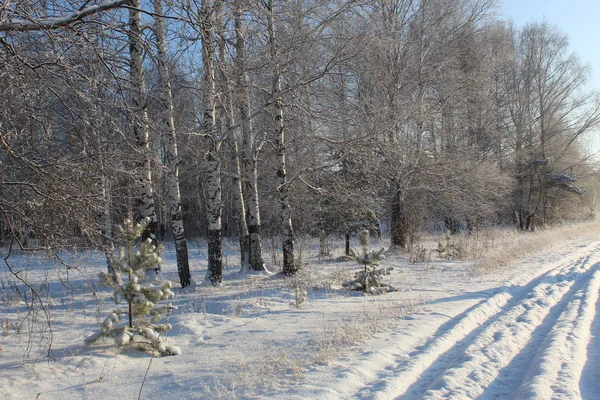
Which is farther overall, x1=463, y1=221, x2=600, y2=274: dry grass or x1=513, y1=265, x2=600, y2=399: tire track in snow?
x1=463, y1=221, x2=600, y2=274: dry grass

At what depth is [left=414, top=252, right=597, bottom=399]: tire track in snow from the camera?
384cm

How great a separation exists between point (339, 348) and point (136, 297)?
2443 mm

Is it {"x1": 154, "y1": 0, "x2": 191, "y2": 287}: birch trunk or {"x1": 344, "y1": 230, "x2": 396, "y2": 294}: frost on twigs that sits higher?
{"x1": 154, "y1": 0, "x2": 191, "y2": 287}: birch trunk

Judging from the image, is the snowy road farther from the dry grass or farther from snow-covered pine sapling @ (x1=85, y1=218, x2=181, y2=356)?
the dry grass

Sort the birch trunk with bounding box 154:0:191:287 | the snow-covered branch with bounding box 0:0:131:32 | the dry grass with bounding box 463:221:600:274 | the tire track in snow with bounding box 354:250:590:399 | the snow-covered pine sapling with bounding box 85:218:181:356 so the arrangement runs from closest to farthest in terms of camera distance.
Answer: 1. the snow-covered branch with bounding box 0:0:131:32
2. the tire track in snow with bounding box 354:250:590:399
3. the snow-covered pine sapling with bounding box 85:218:181:356
4. the birch trunk with bounding box 154:0:191:287
5. the dry grass with bounding box 463:221:600:274

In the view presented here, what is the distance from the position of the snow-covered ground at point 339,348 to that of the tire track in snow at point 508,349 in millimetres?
15

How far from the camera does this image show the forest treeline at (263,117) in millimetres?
3855

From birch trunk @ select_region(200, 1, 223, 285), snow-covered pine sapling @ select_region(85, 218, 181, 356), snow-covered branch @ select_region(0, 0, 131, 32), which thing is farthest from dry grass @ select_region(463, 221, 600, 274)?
snow-covered branch @ select_region(0, 0, 131, 32)

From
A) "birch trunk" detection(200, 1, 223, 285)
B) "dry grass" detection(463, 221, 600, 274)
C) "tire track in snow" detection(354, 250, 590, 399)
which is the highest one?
"birch trunk" detection(200, 1, 223, 285)

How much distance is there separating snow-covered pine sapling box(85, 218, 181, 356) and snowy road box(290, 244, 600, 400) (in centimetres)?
228

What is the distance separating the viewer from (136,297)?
512 centimetres

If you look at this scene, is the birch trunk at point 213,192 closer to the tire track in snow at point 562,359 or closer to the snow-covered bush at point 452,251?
the tire track in snow at point 562,359

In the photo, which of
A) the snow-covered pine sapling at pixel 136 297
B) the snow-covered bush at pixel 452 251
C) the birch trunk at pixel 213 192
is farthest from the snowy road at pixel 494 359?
the snow-covered bush at pixel 452 251

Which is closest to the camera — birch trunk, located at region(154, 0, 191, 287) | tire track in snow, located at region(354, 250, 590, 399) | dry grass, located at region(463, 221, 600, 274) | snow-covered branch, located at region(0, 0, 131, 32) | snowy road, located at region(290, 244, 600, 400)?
snow-covered branch, located at region(0, 0, 131, 32)
